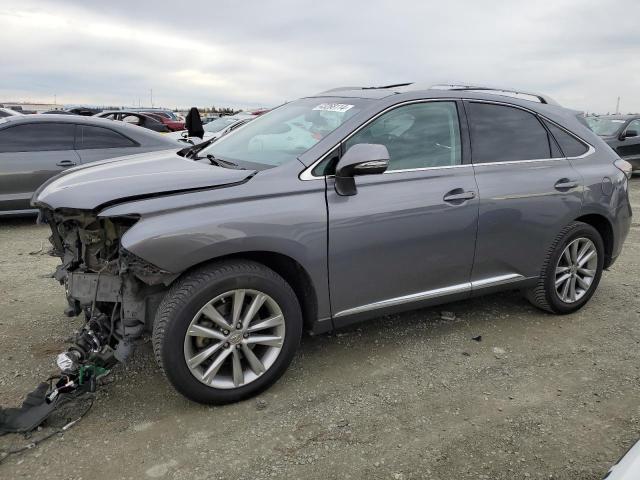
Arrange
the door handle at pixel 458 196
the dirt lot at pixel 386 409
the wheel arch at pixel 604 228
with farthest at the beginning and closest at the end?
the wheel arch at pixel 604 228, the door handle at pixel 458 196, the dirt lot at pixel 386 409

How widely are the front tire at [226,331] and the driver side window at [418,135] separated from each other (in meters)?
1.00

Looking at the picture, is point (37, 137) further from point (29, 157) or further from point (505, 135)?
point (505, 135)

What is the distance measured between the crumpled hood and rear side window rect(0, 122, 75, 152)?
3965 mm

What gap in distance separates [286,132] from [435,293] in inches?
59.1

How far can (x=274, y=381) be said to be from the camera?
9.80 feet

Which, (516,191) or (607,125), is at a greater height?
(607,125)

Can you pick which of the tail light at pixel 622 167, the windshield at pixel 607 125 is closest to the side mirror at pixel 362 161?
the tail light at pixel 622 167

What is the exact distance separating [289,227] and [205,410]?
112 cm

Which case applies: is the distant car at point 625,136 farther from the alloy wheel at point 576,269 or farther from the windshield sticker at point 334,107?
the windshield sticker at point 334,107

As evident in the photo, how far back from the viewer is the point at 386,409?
287 centimetres

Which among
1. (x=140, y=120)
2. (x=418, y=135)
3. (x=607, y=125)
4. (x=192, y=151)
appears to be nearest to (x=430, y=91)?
(x=418, y=135)

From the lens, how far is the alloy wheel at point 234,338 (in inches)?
106

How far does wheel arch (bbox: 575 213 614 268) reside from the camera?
4.18m

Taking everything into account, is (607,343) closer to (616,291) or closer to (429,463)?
(616,291)
